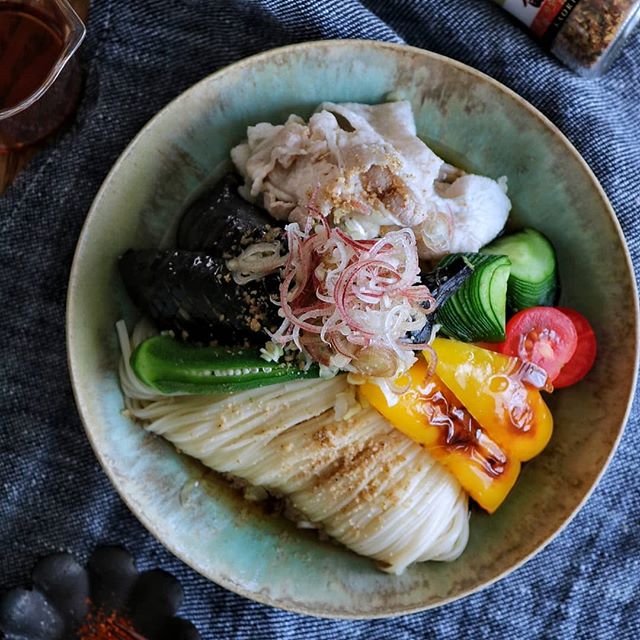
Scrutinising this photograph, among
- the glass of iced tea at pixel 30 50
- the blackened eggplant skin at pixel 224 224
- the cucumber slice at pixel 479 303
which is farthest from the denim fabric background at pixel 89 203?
the cucumber slice at pixel 479 303

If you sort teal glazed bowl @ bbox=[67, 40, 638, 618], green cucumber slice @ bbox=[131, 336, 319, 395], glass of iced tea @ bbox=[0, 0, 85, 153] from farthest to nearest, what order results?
1. glass of iced tea @ bbox=[0, 0, 85, 153]
2. teal glazed bowl @ bbox=[67, 40, 638, 618]
3. green cucumber slice @ bbox=[131, 336, 319, 395]

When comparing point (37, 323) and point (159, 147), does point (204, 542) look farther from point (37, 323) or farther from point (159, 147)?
point (159, 147)

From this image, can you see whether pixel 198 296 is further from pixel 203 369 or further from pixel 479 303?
pixel 479 303

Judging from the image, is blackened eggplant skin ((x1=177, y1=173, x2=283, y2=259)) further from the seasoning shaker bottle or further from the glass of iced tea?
the seasoning shaker bottle

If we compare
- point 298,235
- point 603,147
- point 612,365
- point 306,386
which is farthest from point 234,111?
point 612,365

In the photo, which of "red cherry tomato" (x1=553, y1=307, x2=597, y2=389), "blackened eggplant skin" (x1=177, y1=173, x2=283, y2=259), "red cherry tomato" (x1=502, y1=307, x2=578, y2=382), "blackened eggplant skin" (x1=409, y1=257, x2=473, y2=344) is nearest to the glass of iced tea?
"blackened eggplant skin" (x1=177, y1=173, x2=283, y2=259)

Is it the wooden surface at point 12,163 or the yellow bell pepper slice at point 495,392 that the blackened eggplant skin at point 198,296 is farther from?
the wooden surface at point 12,163

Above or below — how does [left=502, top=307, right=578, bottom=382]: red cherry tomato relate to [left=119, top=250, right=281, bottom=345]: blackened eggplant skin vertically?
above
